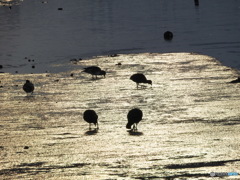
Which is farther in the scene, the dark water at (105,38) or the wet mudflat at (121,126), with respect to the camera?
the dark water at (105,38)

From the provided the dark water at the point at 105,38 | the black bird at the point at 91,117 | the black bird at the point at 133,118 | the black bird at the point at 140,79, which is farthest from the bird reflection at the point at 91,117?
the dark water at the point at 105,38

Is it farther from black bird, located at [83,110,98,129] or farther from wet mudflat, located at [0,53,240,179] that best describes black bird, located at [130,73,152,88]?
black bird, located at [83,110,98,129]

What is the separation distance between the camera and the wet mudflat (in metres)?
12.5

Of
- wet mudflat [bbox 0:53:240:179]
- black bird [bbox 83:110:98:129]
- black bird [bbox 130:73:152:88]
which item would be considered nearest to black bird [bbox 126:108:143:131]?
wet mudflat [bbox 0:53:240:179]

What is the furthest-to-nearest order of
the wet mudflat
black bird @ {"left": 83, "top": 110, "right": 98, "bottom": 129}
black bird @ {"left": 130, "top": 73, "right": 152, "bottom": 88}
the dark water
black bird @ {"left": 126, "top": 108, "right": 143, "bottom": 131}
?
1. the dark water
2. black bird @ {"left": 130, "top": 73, "right": 152, "bottom": 88}
3. black bird @ {"left": 83, "top": 110, "right": 98, "bottom": 129}
4. black bird @ {"left": 126, "top": 108, "right": 143, "bottom": 131}
5. the wet mudflat

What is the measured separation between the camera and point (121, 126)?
54.1ft

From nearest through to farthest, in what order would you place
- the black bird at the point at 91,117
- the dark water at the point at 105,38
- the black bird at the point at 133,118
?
the black bird at the point at 133,118 < the black bird at the point at 91,117 < the dark water at the point at 105,38

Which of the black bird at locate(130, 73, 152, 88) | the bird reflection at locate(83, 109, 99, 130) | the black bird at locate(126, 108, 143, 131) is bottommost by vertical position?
the black bird at locate(126, 108, 143, 131)

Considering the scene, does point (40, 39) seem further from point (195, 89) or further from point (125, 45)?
point (195, 89)

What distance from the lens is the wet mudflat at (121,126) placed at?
1254 cm

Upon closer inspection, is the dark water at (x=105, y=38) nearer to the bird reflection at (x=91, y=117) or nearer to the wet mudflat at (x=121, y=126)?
the wet mudflat at (x=121, y=126)

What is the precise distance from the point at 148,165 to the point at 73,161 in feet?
5.66

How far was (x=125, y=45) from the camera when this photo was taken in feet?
121

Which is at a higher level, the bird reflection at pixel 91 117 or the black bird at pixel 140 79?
the black bird at pixel 140 79
